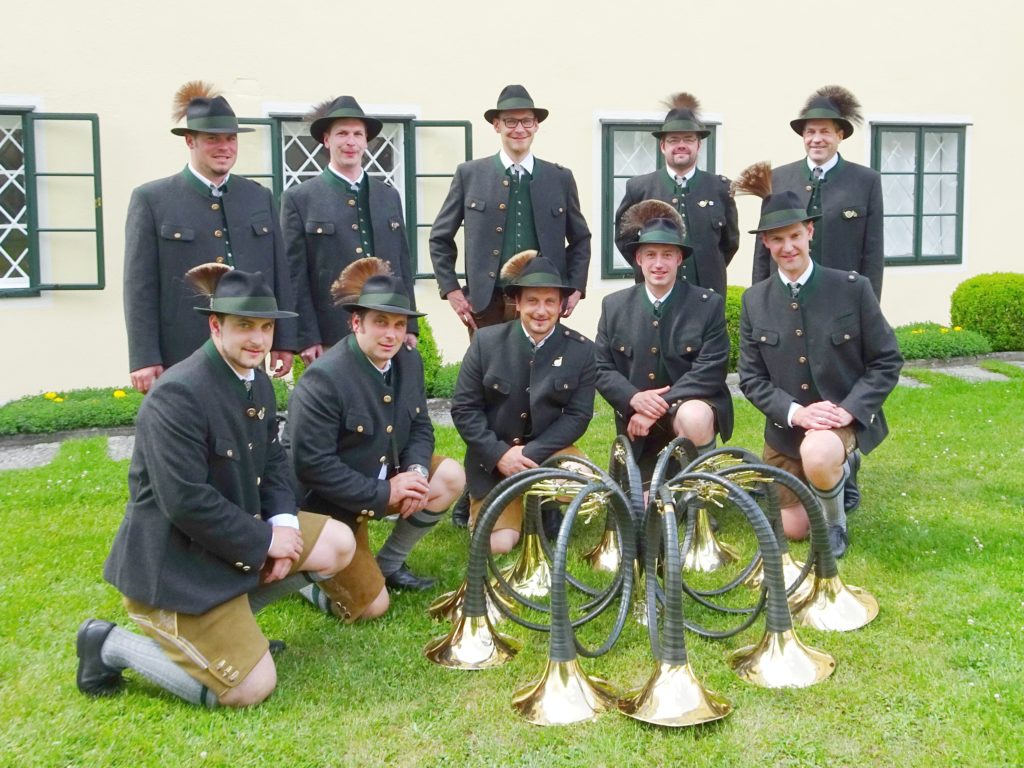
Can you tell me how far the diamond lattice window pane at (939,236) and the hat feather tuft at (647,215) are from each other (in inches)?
268

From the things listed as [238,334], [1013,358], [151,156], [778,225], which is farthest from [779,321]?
[1013,358]

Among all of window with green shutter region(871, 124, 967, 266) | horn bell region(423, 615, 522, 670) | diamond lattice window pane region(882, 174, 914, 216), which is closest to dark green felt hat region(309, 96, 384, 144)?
horn bell region(423, 615, 522, 670)

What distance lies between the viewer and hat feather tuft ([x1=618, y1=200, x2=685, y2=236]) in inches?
203

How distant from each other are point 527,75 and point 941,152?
14.9 feet

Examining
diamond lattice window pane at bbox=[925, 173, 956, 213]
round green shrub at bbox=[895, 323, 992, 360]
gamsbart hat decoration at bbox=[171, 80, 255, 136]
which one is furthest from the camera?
diamond lattice window pane at bbox=[925, 173, 956, 213]

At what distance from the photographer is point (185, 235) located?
4.58m

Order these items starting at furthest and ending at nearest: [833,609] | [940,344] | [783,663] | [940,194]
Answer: [940,194], [940,344], [833,609], [783,663]

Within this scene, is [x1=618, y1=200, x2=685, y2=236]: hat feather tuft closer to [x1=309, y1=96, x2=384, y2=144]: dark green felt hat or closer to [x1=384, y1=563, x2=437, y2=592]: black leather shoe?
[x1=309, y1=96, x2=384, y2=144]: dark green felt hat

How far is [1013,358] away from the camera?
1023 cm

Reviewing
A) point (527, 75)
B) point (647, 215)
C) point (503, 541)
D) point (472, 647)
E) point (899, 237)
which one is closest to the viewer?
point (472, 647)

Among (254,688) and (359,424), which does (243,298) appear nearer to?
(359,424)

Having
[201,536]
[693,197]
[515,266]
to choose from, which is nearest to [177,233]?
[515,266]

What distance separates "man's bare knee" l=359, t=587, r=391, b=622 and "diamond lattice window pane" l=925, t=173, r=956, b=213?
28.3 feet

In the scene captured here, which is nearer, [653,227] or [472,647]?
[472,647]
